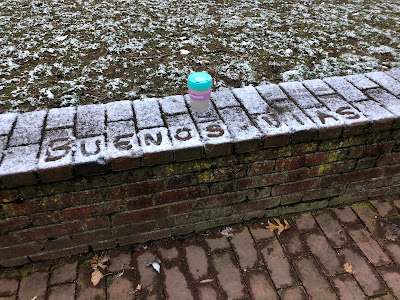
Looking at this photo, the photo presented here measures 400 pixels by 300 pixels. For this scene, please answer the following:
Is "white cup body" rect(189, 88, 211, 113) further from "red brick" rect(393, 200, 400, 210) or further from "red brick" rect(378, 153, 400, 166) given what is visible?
"red brick" rect(393, 200, 400, 210)

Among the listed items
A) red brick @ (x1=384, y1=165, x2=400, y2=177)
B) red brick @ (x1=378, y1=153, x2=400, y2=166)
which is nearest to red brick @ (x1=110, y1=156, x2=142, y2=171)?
red brick @ (x1=378, y1=153, x2=400, y2=166)

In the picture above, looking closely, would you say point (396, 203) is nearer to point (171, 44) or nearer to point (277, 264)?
point (277, 264)

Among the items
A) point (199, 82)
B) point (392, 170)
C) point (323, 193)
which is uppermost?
point (199, 82)

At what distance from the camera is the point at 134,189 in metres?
1.84

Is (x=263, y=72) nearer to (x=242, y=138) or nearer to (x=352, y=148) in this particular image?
(x=352, y=148)

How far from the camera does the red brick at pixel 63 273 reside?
1.96 metres

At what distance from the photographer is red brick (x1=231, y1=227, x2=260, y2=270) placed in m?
2.05

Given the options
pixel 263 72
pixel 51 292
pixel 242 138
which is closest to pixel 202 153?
Answer: pixel 242 138

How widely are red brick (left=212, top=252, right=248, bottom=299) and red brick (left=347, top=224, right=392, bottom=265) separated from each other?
35.1 inches

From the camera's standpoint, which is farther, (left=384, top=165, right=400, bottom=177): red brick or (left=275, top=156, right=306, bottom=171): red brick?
(left=384, top=165, right=400, bottom=177): red brick

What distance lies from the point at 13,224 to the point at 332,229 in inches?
82.7

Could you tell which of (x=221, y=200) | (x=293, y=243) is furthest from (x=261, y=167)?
(x=293, y=243)

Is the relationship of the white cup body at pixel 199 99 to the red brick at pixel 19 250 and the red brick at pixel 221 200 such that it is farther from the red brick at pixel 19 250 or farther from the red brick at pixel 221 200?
the red brick at pixel 19 250

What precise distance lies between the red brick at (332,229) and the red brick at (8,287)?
209 cm
